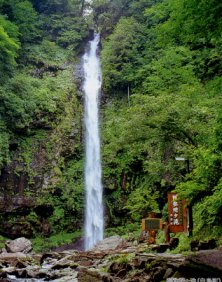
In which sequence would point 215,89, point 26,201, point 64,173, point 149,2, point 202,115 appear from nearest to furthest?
1. point 215,89
2. point 202,115
3. point 26,201
4. point 64,173
5. point 149,2

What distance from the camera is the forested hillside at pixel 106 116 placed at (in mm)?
12453

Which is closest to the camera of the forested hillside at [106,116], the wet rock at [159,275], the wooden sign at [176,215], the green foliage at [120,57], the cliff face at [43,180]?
the wet rock at [159,275]

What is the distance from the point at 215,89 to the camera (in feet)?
23.4

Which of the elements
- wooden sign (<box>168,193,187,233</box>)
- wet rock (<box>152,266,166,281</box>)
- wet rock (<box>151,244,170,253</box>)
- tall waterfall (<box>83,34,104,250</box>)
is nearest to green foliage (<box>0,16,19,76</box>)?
tall waterfall (<box>83,34,104,250</box>)

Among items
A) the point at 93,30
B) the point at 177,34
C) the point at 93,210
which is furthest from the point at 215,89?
the point at 93,30

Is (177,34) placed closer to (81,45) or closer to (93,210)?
(93,210)

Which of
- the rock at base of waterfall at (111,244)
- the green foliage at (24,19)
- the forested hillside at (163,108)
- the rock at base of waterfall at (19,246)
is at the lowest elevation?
the rock at base of waterfall at (19,246)

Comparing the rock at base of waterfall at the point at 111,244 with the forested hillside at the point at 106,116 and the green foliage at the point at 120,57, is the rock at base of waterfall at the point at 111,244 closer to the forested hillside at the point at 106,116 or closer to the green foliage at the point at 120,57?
the forested hillside at the point at 106,116

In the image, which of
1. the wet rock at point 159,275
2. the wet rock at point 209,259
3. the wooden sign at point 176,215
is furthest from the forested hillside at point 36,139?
the wet rock at point 209,259

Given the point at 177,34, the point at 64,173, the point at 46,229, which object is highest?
the point at 177,34

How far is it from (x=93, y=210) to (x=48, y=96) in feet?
27.3

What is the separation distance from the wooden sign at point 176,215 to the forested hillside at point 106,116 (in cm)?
50

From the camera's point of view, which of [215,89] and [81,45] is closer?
[215,89]

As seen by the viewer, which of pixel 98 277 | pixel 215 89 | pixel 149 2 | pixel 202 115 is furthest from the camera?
pixel 149 2
